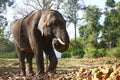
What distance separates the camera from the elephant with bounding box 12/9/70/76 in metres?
7.02

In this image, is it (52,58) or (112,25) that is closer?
(52,58)

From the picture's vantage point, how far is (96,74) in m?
4.26

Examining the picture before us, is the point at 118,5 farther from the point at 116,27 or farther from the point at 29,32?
the point at 29,32

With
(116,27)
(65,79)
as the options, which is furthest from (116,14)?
(65,79)

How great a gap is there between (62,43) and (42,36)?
1.09m

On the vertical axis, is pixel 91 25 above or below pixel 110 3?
below

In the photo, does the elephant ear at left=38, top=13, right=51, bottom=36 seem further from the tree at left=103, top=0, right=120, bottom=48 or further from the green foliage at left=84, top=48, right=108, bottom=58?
the tree at left=103, top=0, right=120, bottom=48

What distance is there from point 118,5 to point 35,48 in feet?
108

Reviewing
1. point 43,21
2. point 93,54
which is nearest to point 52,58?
point 43,21

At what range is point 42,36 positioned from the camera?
7.77 meters

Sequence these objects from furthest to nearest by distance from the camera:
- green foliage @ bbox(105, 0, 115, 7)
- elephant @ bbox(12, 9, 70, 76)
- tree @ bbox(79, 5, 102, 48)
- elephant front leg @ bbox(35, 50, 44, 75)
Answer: tree @ bbox(79, 5, 102, 48)
green foliage @ bbox(105, 0, 115, 7)
elephant front leg @ bbox(35, 50, 44, 75)
elephant @ bbox(12, 9, 70, 76)

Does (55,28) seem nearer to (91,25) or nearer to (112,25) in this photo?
(112,25)

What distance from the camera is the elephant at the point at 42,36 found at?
23.0ft

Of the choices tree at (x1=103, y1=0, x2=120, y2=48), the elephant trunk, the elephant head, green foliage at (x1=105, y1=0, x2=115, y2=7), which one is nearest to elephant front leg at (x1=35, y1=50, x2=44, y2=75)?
the elephant head
